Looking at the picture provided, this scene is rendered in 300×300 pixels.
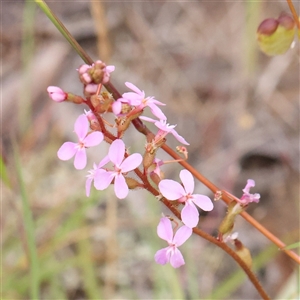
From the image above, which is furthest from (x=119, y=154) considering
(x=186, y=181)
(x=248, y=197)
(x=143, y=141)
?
(x=143, y=141)

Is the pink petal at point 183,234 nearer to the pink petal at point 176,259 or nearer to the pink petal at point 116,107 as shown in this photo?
the pink petal at point 176,259

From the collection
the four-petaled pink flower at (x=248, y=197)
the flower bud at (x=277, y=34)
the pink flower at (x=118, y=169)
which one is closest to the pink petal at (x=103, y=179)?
→ the pink flower at (x=118, y=169)

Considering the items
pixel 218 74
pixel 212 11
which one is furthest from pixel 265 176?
pixel 212 11

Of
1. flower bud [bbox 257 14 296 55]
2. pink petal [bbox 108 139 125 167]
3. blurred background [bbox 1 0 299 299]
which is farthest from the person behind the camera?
blurred background [bbox 1 0 299 299]

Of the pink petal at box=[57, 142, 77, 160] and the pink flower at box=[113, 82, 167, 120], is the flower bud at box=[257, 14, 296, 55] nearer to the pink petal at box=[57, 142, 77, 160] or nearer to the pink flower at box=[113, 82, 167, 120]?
the pink flower at box=[113, 82, 167, 120]

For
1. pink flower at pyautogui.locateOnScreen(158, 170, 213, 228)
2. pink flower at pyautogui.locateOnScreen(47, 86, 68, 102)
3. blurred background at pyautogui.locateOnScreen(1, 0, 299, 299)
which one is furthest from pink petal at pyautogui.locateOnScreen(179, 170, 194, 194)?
blurred background at pyautogui.locateOnScreen(1, 0, 299, 299)

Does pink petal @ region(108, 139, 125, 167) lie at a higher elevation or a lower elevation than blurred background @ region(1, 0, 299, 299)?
lower
